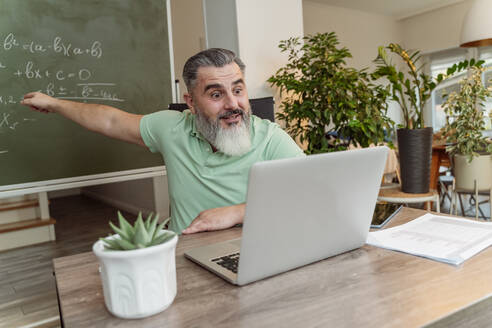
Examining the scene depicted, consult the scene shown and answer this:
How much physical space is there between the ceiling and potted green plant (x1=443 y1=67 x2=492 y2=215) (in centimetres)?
361

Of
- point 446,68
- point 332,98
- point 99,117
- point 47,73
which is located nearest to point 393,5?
point 446,68

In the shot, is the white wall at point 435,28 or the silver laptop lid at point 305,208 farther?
the white wall at point 435,28

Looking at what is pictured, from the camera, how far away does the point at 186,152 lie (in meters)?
1.42

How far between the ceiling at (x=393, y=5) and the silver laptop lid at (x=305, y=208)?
19.4 ft

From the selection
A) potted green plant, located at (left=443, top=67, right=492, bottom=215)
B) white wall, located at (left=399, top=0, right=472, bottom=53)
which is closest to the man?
potted green plant, located at (left=443, top=67, right=492, bottom=215)

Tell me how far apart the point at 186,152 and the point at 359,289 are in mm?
912

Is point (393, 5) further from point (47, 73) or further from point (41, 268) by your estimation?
point (41, 268)

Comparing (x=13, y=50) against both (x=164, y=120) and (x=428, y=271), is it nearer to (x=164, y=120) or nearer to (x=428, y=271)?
(x=164, y=120)

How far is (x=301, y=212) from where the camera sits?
2.25 ft

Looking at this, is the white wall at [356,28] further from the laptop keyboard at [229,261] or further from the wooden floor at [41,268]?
the laptop keyboard at [229,261]

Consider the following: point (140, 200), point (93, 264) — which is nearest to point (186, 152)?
point (93, 264)

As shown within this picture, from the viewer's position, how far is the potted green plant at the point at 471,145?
277 centimetres

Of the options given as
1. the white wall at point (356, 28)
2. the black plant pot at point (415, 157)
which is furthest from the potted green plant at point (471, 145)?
the white wall at point (356, 28)

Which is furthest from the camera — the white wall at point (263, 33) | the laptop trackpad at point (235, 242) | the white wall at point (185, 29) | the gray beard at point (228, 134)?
the white wall at point (185, 29)
